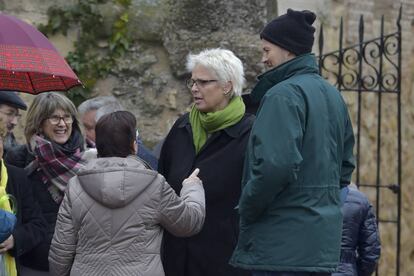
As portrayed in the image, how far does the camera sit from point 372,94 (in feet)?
33.1

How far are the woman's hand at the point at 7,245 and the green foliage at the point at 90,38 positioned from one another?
255cm

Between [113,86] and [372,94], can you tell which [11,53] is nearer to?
[113,86]

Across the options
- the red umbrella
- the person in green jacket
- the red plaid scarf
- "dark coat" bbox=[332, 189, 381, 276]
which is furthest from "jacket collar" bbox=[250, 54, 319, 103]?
"dark coat" bbox=[332, 189, 381, 276]

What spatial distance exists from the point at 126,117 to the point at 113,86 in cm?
308

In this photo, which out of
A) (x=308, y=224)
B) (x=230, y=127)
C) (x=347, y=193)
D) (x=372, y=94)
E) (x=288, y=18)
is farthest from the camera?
(x=372, y=94)

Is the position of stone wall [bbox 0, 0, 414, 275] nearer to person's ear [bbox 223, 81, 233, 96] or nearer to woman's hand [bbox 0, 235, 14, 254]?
person's ear [bbox 223, 81, 233, 96]

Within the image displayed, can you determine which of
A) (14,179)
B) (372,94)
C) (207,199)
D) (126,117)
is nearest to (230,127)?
(207,199)

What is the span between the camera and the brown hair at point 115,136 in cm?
489

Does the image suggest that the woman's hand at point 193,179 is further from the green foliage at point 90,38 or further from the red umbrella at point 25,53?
the green foliage at point 90,38

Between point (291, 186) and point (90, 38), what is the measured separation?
3.55m

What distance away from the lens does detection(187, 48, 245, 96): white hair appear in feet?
18.1

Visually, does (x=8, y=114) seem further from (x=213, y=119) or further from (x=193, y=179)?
(x=193, y=179)

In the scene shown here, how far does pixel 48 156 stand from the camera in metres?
5.78

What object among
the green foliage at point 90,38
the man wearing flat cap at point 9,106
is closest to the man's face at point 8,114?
the man wearing flat cap at point 9,106
